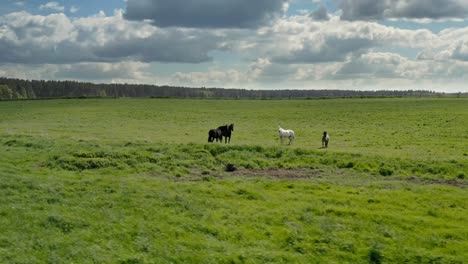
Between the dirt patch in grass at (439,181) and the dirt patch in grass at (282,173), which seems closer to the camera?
the dirt patch in grass at (439,181)

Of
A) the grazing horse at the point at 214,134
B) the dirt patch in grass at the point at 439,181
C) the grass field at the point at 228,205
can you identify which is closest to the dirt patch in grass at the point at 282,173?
the grass field at the point at 228,205

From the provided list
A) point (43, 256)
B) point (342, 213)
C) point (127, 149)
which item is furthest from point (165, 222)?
point (127, 149)

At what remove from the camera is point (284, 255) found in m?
12.7

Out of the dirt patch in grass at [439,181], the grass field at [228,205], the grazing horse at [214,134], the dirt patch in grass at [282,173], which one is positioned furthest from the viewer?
the grazing horse at [214,134]

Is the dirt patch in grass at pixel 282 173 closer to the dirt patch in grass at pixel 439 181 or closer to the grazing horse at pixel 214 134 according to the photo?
the dirt patch in grass at pixel 439 181

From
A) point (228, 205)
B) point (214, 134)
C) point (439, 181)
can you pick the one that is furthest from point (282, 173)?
point (214, 134)

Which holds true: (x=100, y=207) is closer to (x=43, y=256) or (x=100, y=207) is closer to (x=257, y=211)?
(x=43, y=256)

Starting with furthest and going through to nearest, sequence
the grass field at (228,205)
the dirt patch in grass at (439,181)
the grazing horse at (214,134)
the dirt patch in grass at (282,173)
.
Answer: the grazing horse at (214,134)
the dirt patch in grass at (282,173)
the dirt patch in grass at (439,181)
the grass field at (228,205)

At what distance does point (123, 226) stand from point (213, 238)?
278 centimetres

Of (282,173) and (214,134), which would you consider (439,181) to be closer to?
(282,173)

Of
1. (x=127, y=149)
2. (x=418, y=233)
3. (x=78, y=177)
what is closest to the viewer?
(x=418, y=233)

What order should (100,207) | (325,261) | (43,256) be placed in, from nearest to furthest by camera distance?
(43,256) → (325,261) → (100,207)

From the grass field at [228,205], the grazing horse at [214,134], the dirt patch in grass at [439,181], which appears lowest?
the grass field at [228,205]

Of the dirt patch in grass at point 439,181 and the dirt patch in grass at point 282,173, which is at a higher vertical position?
the dirt patch in grass at point 439,181
